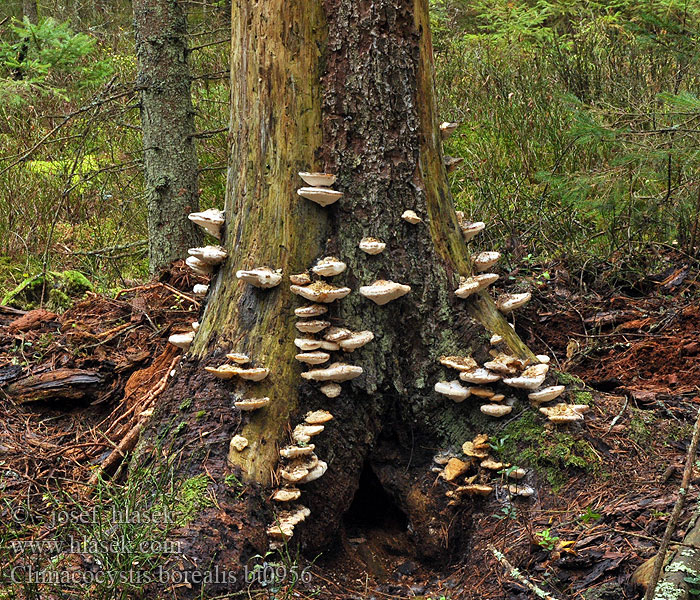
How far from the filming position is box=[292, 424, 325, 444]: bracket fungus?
3361 mm

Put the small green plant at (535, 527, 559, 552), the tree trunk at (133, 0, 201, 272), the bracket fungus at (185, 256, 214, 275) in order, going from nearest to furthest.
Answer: the small green plant at (535, 527, 559, 552)
the bracket fungus at (185, 256, 214, 275)
the tree trunk at (133, 0, 201, 272)

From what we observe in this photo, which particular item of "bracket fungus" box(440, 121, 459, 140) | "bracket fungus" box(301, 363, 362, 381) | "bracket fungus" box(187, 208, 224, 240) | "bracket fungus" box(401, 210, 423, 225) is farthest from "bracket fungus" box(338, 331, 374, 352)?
"bracket fungus" box(440, 121, 459, 140)

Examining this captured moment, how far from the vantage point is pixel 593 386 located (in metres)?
4.54

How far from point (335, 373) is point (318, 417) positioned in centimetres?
25

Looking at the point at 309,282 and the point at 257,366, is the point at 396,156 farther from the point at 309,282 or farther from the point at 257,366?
the point at 257,366

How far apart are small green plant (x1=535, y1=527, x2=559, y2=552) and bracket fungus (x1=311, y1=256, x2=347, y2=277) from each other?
1635 millimetres

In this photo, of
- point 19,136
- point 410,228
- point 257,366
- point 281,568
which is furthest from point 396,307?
point 19,136

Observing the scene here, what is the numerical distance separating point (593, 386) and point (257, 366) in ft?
7.99

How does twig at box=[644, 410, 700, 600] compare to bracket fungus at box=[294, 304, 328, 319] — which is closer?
twig at box=[644, 410, 700, 600]

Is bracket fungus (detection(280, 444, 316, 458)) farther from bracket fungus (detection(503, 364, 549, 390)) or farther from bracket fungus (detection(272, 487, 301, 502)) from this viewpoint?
bracket fungus (detection(503, 364, 549, 390))

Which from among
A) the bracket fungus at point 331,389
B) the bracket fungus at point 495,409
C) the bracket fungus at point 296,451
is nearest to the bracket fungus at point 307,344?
the bracket fungus at point 331,389

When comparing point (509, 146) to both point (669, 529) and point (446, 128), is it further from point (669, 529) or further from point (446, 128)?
point (669, 529)

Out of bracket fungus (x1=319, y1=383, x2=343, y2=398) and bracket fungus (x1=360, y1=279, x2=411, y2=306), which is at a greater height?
bracket fungus (x1=360, y1=279, x2=411, y2=306)

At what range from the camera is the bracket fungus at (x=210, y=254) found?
3.66 metres
